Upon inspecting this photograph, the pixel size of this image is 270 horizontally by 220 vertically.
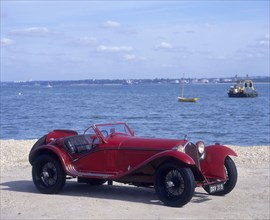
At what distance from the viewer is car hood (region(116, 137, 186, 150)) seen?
10742 millimetres

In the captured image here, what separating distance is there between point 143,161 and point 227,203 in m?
1.65

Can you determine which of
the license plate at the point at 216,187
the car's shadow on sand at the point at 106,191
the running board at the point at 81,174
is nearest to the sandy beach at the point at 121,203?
the car's shadow on sand at the point at 106,191

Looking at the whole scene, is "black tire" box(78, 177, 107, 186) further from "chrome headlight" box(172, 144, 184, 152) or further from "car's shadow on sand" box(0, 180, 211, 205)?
"chrome headlight" box(172, 144, 184, 152)

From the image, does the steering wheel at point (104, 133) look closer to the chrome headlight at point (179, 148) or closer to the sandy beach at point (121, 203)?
the sandy beach at point (121, 203)

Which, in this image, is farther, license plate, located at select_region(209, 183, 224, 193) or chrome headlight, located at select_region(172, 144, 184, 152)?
license plate, located at select_region(209, 183, 224, 193)

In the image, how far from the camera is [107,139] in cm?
1140

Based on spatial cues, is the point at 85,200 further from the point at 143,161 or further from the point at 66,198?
the point at 143,161

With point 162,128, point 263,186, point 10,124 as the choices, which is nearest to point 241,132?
point 162,128

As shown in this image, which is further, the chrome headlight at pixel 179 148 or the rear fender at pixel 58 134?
the rear fender at pixel 58 134

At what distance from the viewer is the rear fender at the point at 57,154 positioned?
11.5 m

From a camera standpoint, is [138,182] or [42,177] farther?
[42,177]

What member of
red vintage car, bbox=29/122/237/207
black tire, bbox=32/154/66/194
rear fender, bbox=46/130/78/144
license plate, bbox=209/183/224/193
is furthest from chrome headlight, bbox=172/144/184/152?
rear fender, bbox=46/130/78/144

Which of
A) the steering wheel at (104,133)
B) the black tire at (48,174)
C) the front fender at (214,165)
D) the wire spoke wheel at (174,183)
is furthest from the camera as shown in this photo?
the black tire at (48,174)

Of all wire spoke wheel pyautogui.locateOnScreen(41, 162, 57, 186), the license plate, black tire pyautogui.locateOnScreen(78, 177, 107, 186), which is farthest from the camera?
black tire pyautogui.locateOnScreen(78, 177, 107, 186)
